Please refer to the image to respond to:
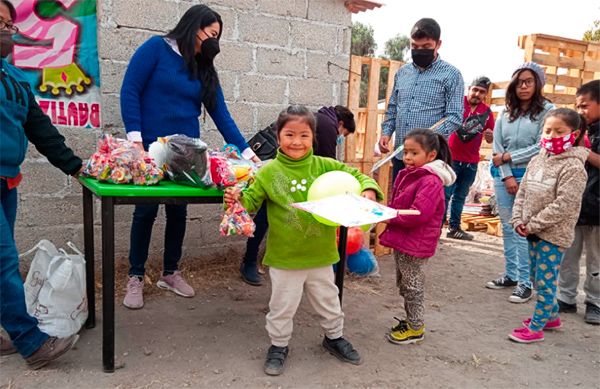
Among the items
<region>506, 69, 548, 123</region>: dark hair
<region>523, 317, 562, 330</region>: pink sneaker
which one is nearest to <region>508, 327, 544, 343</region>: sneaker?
<region>523, 317, 562, 330</region>: pink sneaker

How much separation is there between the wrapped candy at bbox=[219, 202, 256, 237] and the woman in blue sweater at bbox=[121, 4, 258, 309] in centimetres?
102

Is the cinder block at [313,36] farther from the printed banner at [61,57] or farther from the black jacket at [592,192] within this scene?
the black jacket at [592,192]

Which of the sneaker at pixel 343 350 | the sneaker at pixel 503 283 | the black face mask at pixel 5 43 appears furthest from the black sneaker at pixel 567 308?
the black face mask at pixel 5 43

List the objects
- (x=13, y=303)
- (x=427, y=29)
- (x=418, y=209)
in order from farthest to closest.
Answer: (x=427, y=29) < (x=418, y=209) < (x=13, y=303)

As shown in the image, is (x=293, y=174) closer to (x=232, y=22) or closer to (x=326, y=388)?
(x=326, y=388)

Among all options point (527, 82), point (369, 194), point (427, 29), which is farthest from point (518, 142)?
point (369, 194)

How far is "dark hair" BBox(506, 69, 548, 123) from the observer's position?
402 centimetres

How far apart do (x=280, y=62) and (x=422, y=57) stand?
1334 mm

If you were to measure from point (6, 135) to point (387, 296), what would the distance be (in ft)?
10.3

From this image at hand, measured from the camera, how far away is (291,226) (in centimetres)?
274

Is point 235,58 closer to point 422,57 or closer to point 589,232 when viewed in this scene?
point 422,57

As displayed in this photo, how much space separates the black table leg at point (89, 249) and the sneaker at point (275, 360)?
4.16 ft

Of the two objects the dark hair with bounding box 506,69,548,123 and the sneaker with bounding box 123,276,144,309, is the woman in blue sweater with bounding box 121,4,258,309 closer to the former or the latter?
the sneaker with bounding box 123,276,144,309

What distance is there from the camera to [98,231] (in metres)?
4.07
